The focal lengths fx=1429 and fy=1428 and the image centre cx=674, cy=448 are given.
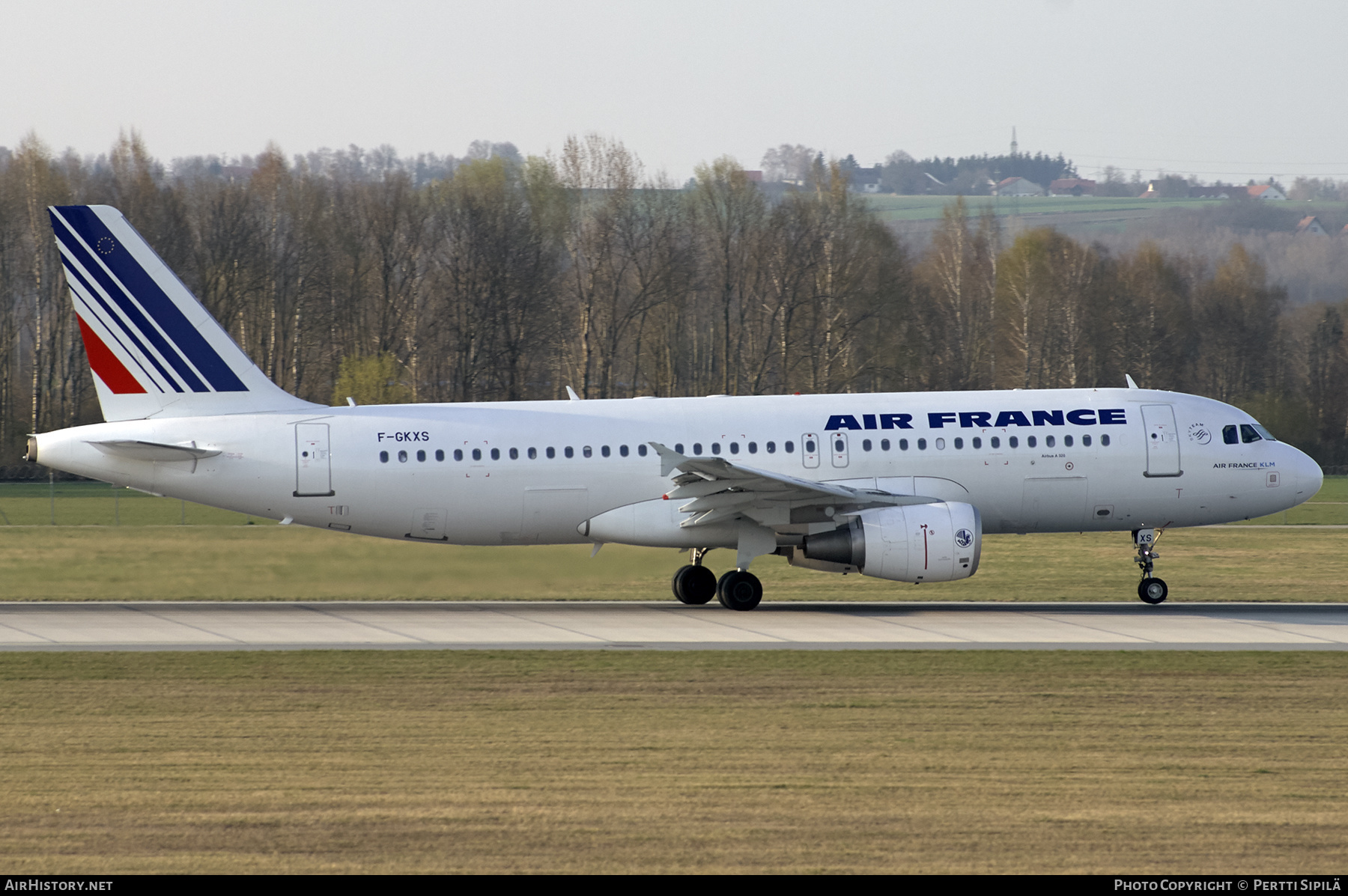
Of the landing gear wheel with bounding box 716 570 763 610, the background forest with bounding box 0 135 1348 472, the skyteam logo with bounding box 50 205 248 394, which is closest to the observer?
the skyteam logo with bounding box 50 205 248 394

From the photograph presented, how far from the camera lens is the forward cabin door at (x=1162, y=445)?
2803 cm

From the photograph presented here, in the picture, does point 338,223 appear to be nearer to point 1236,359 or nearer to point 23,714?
point 1236,359

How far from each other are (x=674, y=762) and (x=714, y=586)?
46.3 ft

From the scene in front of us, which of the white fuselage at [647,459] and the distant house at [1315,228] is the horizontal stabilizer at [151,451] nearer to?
the white fuselage at [647,459]

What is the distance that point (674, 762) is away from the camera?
14.5 meters

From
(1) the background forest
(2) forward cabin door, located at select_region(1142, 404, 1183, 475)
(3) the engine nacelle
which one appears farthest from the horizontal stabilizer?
(1) the background forest

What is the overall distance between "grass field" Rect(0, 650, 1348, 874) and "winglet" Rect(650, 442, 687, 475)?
13.9ft

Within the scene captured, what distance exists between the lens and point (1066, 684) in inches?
750

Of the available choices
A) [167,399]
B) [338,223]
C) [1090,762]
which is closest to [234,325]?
[338,223]

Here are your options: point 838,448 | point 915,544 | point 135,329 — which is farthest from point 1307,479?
point 135,329

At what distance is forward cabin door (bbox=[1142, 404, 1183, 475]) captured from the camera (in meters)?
28.0

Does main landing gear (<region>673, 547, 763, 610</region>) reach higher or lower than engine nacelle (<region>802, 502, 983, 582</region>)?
lower

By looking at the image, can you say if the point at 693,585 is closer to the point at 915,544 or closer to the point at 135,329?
the point at 915,544

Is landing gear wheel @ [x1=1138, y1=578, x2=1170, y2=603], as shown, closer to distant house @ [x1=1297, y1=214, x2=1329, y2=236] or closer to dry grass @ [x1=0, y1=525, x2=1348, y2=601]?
dry grass @ [x1=0, y1=525, x2=1348, y2=601]
